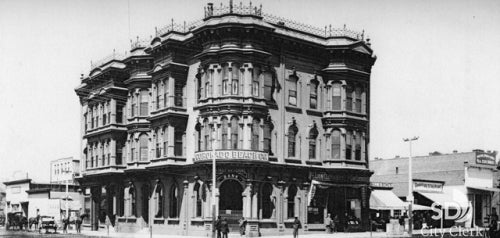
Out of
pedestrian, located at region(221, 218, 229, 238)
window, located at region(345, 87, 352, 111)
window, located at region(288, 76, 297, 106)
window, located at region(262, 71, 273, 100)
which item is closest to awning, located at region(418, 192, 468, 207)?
window, located at region(345, 87, 352, 111)

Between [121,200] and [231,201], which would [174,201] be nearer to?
[231,201]

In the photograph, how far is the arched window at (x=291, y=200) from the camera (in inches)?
1793

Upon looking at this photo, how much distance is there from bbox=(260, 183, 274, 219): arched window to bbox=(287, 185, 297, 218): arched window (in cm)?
181

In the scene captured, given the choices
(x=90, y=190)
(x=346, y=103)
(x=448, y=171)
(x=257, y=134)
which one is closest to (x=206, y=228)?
(x=257, y=134)

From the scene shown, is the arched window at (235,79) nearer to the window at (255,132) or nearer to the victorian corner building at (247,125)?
the victorian corner building at (247,125)

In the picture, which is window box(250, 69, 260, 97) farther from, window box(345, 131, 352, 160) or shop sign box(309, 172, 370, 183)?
window box(345, 131, 352, 160)

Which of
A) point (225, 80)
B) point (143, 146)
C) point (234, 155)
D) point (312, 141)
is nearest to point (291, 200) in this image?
point (312, 141)

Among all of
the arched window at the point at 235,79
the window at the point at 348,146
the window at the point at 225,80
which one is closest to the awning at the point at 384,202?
the window at the point at 348,146

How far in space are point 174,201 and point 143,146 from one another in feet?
19.8

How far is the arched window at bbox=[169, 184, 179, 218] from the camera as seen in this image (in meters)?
46.3

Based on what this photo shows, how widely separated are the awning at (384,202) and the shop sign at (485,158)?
15.3m

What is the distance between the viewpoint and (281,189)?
4478 cm

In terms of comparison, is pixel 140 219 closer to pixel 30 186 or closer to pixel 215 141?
pixel 215 141

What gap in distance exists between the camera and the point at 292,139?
46.4 metres
